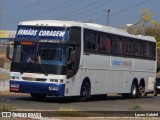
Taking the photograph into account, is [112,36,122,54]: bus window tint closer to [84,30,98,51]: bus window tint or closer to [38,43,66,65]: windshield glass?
[84,30,98,51]: bus window tint

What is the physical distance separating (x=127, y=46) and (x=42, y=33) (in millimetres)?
7240

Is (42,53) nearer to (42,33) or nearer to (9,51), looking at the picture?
(42,33)

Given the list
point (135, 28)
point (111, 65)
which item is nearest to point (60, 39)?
point (111, 65)

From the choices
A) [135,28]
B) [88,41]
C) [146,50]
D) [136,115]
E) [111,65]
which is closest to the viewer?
[136,115]

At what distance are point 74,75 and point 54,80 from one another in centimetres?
115

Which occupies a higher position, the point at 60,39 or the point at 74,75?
the point at 60,39

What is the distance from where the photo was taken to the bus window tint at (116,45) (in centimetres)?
2878

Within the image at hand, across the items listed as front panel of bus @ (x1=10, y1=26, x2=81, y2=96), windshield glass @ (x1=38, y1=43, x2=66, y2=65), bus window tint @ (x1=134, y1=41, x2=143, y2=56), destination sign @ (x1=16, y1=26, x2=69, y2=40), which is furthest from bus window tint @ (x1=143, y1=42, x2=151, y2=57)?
windshield glass @ (x1=38, y1=43, x2=66, y2=65)

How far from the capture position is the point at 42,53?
2427cm

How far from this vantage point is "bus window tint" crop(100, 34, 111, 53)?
27.2 m

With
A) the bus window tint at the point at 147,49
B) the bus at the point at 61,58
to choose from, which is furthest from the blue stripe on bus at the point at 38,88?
the bus window tint at the point at 147,49

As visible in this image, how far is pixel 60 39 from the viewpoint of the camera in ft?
79.5

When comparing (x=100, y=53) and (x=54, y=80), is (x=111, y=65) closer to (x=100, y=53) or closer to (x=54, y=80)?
(x=100, y=53)

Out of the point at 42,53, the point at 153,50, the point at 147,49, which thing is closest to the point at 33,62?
the point at 42,53
